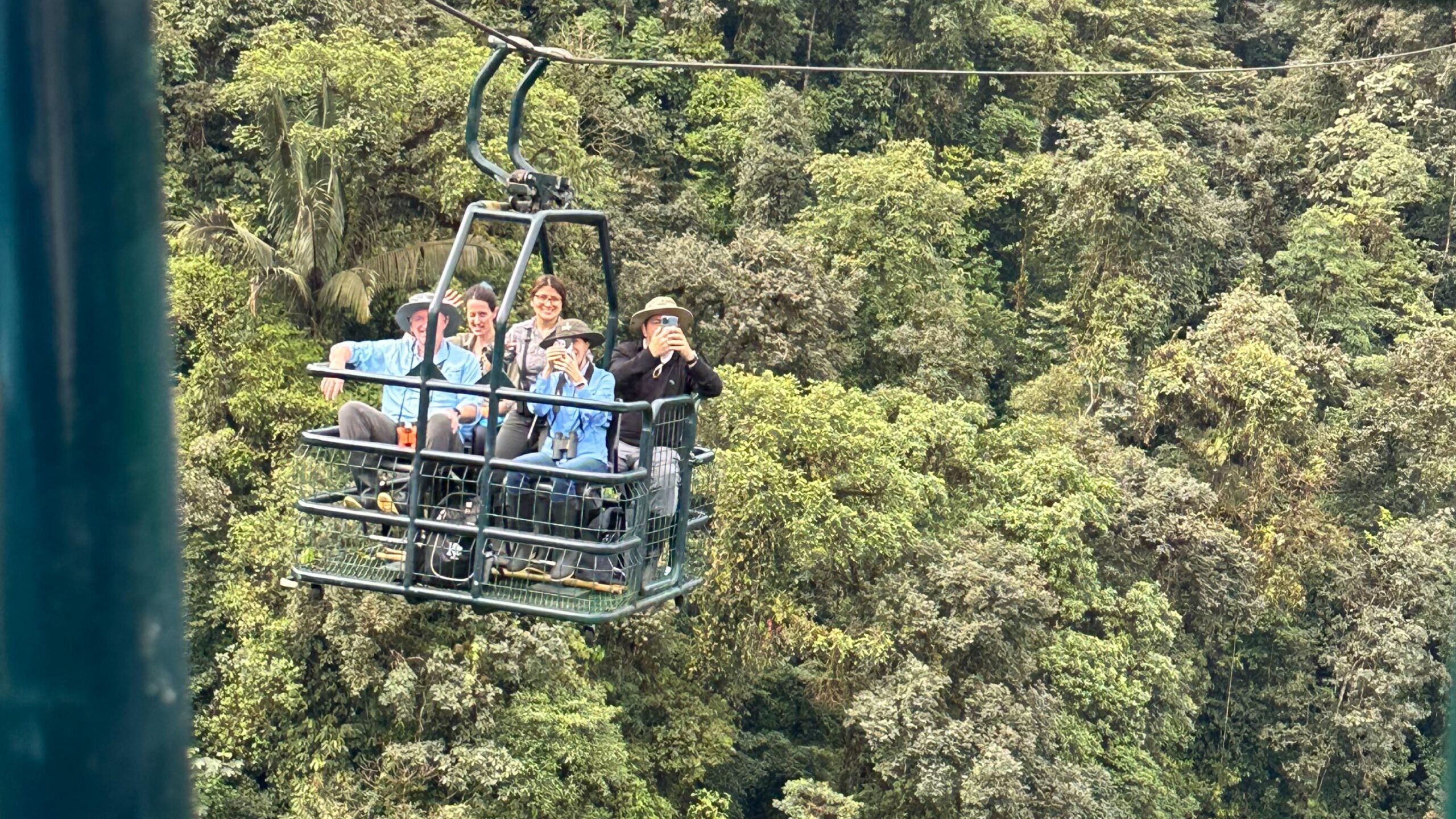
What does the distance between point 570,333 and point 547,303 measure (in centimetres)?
18

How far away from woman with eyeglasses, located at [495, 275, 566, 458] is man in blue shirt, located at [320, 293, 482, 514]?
0.34 ft

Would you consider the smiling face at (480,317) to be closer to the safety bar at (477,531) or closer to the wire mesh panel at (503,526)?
the wire mesh panel at (503,526)

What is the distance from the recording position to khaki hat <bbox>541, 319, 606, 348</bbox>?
4.43 metres

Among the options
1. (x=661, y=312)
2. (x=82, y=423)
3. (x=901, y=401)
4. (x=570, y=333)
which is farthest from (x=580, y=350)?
(x=901, y=401)

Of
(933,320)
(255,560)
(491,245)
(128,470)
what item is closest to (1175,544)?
(933,320)

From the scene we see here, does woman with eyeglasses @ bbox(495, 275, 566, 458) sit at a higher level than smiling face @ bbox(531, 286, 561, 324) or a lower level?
lower

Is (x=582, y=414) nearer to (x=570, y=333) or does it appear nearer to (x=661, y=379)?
(x=570, y=333)

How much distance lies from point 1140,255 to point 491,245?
9.45 meters

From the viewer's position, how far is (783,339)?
17.2 meters

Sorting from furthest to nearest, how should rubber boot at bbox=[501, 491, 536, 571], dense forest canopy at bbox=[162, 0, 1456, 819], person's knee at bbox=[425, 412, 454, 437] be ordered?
dense forest canopy at bbox=[162, 0, 1456, 819] < person's knee at bbox=[425, 412, 454, 437] < rubber boot at bbox=[501, 491, 536, 571]

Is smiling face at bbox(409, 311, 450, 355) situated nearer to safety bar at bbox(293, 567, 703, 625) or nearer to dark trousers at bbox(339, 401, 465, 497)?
dark trousers at bbox(339, 401, 465, 497)

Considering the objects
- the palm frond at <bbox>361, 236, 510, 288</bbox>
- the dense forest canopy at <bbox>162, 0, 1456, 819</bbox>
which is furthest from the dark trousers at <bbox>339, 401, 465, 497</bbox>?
the palm frond at <bbox>361, 236, 510, 288</bbox>

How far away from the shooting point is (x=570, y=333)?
14.5 feet

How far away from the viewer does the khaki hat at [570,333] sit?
4430mm
